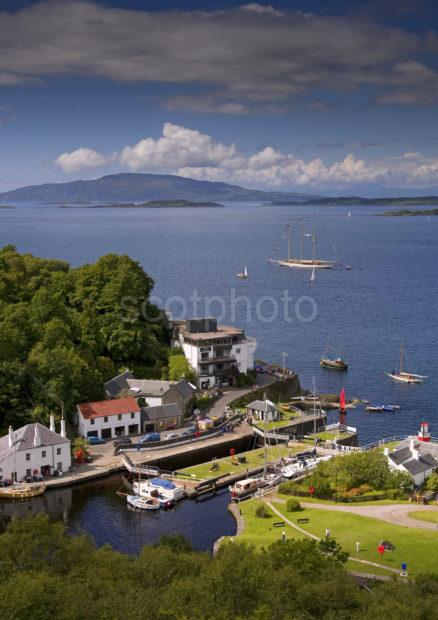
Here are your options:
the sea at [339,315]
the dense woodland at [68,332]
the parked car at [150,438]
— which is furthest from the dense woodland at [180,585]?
the sea at [339,315]

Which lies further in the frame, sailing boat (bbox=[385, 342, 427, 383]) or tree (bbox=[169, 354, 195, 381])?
sailing boat (bbox=[385, 342, 427, 383])

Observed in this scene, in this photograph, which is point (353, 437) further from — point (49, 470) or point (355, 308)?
point (355, 308)

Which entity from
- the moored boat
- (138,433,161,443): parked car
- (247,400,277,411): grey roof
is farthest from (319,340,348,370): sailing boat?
the moored boat

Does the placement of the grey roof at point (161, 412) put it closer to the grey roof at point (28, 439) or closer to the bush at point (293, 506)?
the grey roof at point (28, 439)

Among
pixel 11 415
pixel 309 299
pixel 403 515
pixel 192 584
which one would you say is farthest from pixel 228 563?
pixel 309 299

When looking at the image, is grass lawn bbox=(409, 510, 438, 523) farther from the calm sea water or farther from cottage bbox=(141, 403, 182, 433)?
cottage bbox=(141, 403, 182, 433)

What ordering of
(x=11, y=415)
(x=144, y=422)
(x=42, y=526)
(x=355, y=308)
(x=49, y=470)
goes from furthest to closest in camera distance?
(x=355, y=308) → (x=144, y=422) → (x=11, y=415) → (x=49, y=470) → (x=42, y=526)
